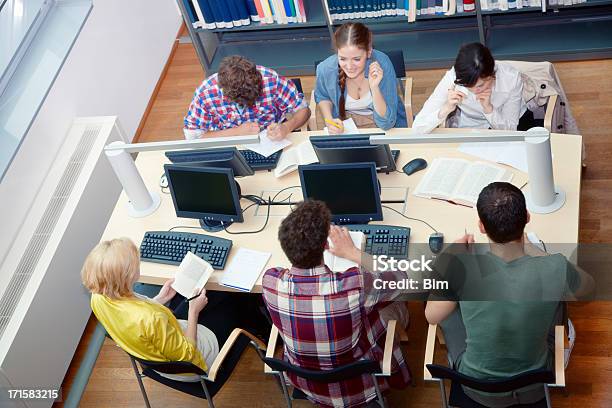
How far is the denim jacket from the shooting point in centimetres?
405

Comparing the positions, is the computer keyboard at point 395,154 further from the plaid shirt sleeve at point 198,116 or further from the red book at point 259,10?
the red book at point 259,10

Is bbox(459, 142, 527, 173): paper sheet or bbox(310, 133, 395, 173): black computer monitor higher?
bbox(310, 133, 395, 173): black computer monitor

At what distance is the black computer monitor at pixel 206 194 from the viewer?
3508 mm

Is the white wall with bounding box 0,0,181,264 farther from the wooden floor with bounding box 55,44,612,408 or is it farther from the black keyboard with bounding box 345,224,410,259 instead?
the black keyboard with bounding box 345,224,410,259

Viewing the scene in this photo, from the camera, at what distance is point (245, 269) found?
3475 mm

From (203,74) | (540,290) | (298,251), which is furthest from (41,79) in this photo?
(540,290)

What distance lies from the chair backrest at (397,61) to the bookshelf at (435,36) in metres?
0.96

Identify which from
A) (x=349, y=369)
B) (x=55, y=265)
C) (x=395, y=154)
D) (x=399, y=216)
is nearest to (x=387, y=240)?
(x=399, y=216)

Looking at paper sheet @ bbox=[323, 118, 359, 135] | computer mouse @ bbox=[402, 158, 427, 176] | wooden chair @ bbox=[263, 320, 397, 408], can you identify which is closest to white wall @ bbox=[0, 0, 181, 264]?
paper sheet @ bbox=[323, 118, 359, 135]

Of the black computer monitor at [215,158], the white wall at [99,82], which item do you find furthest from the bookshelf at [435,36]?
the black computer monitor at [215,158]

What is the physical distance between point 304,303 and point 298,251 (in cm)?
20

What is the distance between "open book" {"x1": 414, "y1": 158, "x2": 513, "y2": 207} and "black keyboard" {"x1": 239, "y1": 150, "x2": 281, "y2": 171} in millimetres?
755

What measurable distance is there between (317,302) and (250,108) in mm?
1586

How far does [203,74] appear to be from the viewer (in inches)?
234
